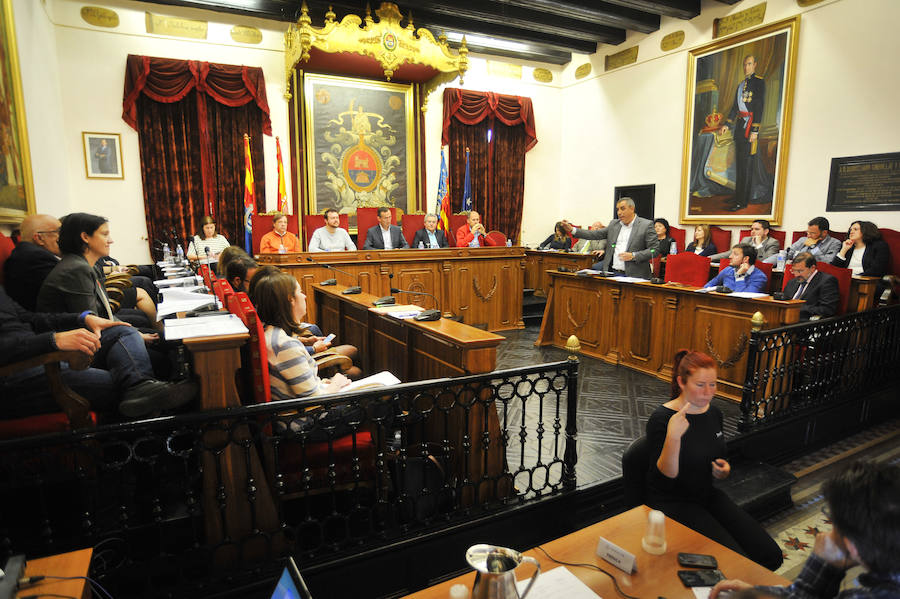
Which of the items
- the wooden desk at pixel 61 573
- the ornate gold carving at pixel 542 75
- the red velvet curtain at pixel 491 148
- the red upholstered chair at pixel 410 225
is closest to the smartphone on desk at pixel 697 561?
the wooden desk at pixel 61 573

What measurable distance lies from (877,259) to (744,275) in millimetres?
1898

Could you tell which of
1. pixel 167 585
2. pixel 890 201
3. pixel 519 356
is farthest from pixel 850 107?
pixel 167 585

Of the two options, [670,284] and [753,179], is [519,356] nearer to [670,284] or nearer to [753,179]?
[670,284]

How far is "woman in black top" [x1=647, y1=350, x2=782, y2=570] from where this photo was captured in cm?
210

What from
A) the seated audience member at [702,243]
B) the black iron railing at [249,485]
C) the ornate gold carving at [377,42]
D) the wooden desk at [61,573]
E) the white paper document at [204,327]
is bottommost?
the black iron railing at [249,485]

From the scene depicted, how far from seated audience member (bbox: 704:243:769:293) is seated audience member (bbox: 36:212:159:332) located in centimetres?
519

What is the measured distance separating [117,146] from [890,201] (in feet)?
33.8

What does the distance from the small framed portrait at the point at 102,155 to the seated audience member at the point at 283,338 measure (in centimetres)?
637

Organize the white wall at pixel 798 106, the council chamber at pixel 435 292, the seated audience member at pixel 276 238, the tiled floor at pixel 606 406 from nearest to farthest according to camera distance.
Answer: the council chamber at pixel 435 292, the tiled floor at pixel 606 406, the white wall at pixel 798 106, the seated audience member at pixel 276 238

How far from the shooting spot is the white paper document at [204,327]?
6.42 ft

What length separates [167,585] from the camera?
2090 millimetres

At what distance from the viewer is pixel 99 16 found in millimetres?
6922

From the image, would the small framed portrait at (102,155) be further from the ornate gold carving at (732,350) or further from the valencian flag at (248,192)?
the ornate gold carving at (732,350)

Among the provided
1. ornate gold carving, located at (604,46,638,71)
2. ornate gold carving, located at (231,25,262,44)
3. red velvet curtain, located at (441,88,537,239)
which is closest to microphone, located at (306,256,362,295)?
ornate gold carving, located at (231,25,262,44)
